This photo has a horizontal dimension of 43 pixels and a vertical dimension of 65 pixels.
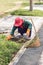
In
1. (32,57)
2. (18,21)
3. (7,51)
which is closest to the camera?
(7,51)

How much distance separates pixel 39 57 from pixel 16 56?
2.38 ft

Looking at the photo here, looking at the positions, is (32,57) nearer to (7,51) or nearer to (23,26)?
(7,51)

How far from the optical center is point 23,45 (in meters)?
9.23

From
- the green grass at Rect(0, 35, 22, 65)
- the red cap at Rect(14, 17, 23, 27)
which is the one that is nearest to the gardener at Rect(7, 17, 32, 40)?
the red cap at Rect(14, 17, 23, 27)

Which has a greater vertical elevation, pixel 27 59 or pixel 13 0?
pixel 27 59

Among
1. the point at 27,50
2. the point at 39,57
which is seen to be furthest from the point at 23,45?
the point at 39,57

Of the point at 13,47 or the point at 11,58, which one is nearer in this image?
the point at 11,58

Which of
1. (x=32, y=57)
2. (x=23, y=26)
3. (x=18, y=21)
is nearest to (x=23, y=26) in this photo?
(x=23, y=26)

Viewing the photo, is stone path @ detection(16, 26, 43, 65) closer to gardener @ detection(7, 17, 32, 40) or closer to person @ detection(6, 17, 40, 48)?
person @ detection(6, 17, 40, 48)

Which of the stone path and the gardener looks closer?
the stone path

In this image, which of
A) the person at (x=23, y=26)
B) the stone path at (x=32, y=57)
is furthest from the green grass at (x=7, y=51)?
the person at (x=23, y=26)

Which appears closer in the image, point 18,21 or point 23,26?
point 18,21

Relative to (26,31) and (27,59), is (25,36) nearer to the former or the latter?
(26,31)

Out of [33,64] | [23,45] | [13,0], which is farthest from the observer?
[13,0]
